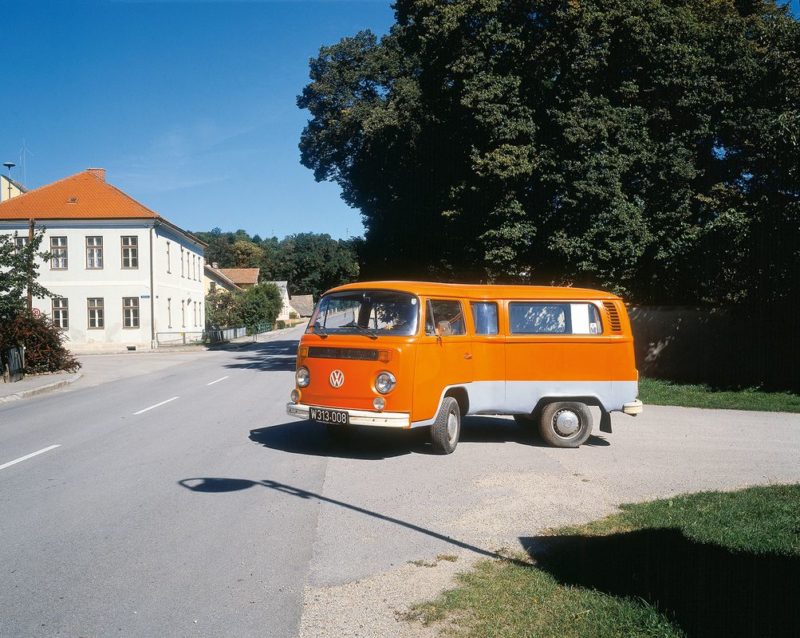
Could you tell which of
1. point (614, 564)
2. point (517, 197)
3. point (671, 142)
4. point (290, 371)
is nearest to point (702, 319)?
point (671, 142)

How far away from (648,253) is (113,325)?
32231mm

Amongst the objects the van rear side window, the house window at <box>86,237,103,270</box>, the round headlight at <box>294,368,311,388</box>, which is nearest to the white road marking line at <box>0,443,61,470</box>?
the round headlight at <box>294,368,311,388</box>

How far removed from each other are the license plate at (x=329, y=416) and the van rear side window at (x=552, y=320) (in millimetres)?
3055

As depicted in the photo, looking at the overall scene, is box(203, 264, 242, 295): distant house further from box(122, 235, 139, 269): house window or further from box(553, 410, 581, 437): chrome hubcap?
box(553, 410, 581, 437): chrome hubcap

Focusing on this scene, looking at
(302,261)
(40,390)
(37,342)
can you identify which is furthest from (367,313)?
(302,261)

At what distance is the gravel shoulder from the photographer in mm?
4566

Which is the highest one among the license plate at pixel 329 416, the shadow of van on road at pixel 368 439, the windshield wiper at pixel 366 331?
the windshield wiper at pixel 366 331

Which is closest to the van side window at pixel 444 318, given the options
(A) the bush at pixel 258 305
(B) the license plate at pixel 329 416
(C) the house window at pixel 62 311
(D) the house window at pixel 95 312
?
(B) the license plate at pixel 329 416

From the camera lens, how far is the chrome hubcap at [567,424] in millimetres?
10062

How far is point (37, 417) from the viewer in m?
13.3

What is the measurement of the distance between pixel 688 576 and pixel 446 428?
485 centimetres

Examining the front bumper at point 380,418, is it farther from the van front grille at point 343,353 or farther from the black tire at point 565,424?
the black tire at point 565,424

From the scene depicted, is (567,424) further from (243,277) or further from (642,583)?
(243,277)

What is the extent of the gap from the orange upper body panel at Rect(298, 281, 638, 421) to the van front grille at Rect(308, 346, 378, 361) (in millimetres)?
44
